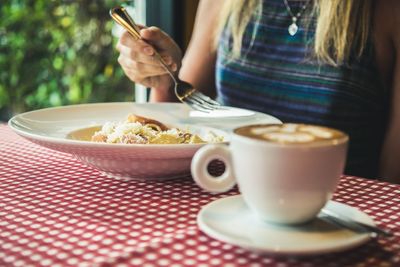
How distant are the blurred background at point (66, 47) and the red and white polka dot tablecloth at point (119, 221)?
5.80 ft

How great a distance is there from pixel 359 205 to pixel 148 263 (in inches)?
12.9

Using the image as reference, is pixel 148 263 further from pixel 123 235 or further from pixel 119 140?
pixel 119 140

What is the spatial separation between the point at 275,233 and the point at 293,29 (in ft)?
3.11

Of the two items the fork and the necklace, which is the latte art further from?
the necklace

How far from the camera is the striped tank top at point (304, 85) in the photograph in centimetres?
145

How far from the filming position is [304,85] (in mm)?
1484

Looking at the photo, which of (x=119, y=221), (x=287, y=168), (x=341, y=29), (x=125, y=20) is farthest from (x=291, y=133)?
(x=341, y=29)

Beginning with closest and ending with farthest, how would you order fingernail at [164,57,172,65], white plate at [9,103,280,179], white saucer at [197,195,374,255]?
white saucer at [197,195,374,255] < white plate at [9,103,280,179] < fingernail at [164,57,172,65]

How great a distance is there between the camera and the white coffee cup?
0.63 metres

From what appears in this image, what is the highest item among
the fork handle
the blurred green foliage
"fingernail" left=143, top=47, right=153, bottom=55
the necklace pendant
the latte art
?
the fork handle

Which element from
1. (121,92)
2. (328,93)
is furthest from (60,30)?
(328,93)

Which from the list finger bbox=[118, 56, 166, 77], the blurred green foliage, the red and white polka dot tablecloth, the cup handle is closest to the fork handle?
finger bbox=[118, 56, 166, 77]

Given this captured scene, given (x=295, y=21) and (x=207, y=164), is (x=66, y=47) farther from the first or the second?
(x=207, y=164)

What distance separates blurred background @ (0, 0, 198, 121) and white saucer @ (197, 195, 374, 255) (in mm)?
2052
